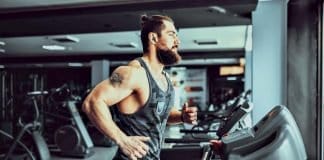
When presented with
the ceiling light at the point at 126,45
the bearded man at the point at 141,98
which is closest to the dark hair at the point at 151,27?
the bearded man at the point at 141,98

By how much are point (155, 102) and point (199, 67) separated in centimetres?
1319

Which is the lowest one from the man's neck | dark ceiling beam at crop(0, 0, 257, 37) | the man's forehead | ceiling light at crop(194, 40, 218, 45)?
ceiling light at crop(194, 40, 218, 45)

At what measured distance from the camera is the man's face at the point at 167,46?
6.16 ft

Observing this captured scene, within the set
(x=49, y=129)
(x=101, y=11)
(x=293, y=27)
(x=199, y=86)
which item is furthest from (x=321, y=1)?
(x=199, y=86)

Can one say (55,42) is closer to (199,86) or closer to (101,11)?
(101,11)

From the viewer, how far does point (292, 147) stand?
1.08 meters

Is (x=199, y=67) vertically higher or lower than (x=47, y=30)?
lower

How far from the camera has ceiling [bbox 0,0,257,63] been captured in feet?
15.7

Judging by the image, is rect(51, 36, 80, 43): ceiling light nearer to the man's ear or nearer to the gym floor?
the gym floor

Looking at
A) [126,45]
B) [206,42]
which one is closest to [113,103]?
[206,42]

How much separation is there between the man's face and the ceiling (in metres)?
2.59

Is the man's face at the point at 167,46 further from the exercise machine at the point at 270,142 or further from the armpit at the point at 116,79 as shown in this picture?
the exercise machine at the point at 270,142

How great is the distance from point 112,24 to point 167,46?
179 inches

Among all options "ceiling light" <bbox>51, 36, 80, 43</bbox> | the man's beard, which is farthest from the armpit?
"ceiling light" <bbox>51, 36, 80, 43</bbox>
